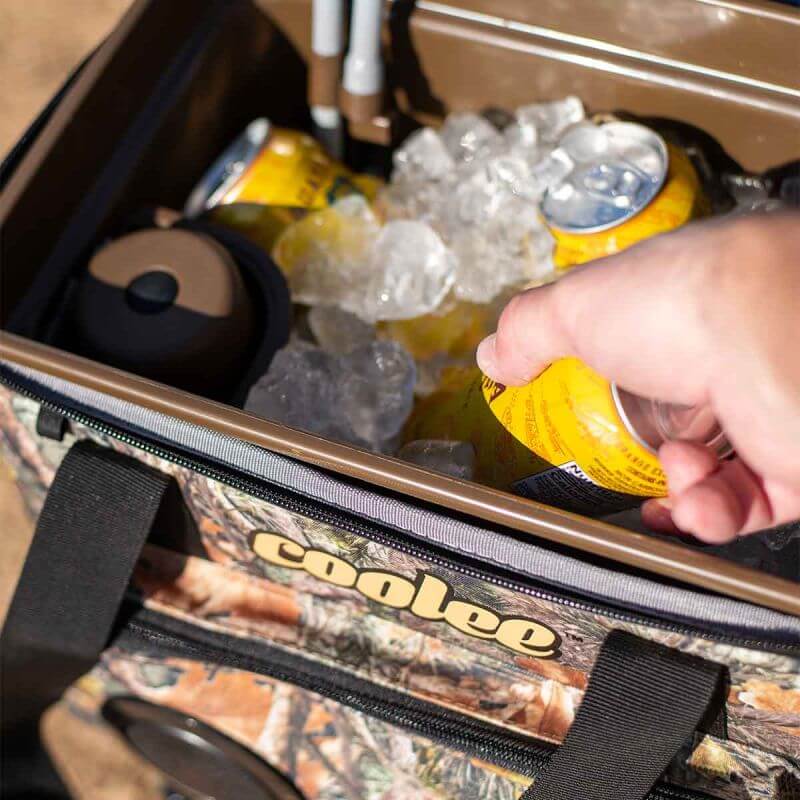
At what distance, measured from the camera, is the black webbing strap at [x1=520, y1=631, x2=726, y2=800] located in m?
0.66

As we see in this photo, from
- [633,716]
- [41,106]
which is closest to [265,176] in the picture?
[633,716]

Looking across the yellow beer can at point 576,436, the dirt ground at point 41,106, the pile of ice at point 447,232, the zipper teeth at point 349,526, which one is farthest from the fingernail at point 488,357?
the dirt ground at point 41,106

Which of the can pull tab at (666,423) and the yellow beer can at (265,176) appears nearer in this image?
the can pull tab at (666,423)

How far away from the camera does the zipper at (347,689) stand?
2.68ft

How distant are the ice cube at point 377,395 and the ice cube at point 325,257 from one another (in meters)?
0.11

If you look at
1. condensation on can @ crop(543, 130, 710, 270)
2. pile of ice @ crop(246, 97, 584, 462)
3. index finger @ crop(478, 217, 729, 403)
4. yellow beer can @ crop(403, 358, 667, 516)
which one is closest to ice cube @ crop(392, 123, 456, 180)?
pile of ice @ crop(246, 97, 584, 462)

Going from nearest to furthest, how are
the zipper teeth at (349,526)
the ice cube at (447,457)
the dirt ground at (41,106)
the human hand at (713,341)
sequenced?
the human hand at (713,341) → the zipper teeth at (349,526) → the ice cube at (447,457) → the dirt ground at (41,106)

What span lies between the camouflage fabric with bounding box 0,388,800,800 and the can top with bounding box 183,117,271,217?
0.31 metres

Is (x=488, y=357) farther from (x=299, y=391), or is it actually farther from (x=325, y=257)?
(x=325, y=257)

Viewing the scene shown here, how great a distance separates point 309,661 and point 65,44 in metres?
1.42

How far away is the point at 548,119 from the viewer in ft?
3.30

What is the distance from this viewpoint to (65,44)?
176 centimetres

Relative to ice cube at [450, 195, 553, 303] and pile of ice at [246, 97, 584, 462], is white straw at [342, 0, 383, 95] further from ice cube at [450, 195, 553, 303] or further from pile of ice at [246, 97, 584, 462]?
ice cube at [450, 195, 553, 303]

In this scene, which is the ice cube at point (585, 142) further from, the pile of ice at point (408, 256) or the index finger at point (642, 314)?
the index finger at point (642, 314)
